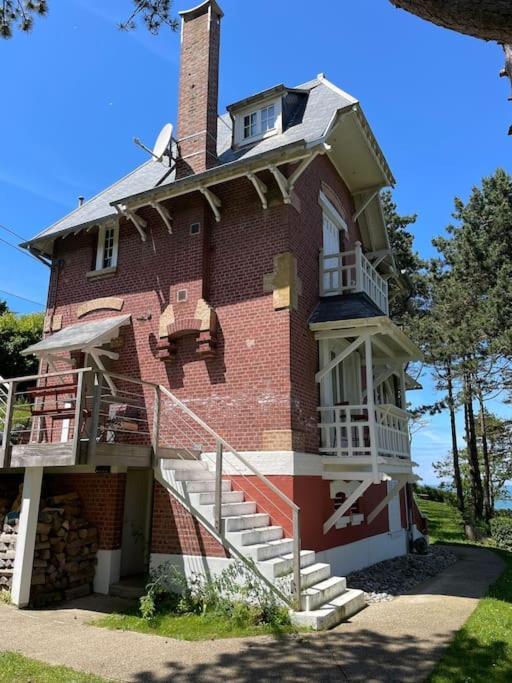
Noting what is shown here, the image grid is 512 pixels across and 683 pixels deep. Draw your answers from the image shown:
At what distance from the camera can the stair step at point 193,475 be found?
29.4 feet

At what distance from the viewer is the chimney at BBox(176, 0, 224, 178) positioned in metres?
11.9

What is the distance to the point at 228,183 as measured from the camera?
436 inches

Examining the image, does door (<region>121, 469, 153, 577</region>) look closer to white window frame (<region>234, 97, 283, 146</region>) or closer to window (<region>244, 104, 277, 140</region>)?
white window frame (<region>234, 97, 283, 146</region>)

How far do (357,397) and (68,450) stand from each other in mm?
7332

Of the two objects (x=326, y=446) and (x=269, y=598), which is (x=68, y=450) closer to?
(x=269, y=598)

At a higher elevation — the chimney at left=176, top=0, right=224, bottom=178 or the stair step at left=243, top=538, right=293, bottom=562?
the chimney at left=176, top=0, right=224, bottom=178

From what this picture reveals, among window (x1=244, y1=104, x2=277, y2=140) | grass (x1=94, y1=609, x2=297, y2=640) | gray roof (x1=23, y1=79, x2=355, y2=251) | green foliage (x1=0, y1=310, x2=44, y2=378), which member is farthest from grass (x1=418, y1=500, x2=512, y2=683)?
green foliage (x1=0, y1=310, x2=44, y2=378)

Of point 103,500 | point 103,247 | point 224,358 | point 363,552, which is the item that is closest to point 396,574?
point 363,552

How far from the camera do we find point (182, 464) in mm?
9367

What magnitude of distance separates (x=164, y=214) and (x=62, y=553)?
272 inches

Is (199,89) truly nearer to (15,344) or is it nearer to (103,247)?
(103,247)

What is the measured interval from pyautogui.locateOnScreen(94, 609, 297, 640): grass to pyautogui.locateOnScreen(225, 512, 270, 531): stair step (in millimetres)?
1268

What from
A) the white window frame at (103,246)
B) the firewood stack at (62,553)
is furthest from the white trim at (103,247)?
the firewood stack at (62,553)

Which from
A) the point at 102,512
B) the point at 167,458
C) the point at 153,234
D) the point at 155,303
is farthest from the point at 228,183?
the point at 102,512
